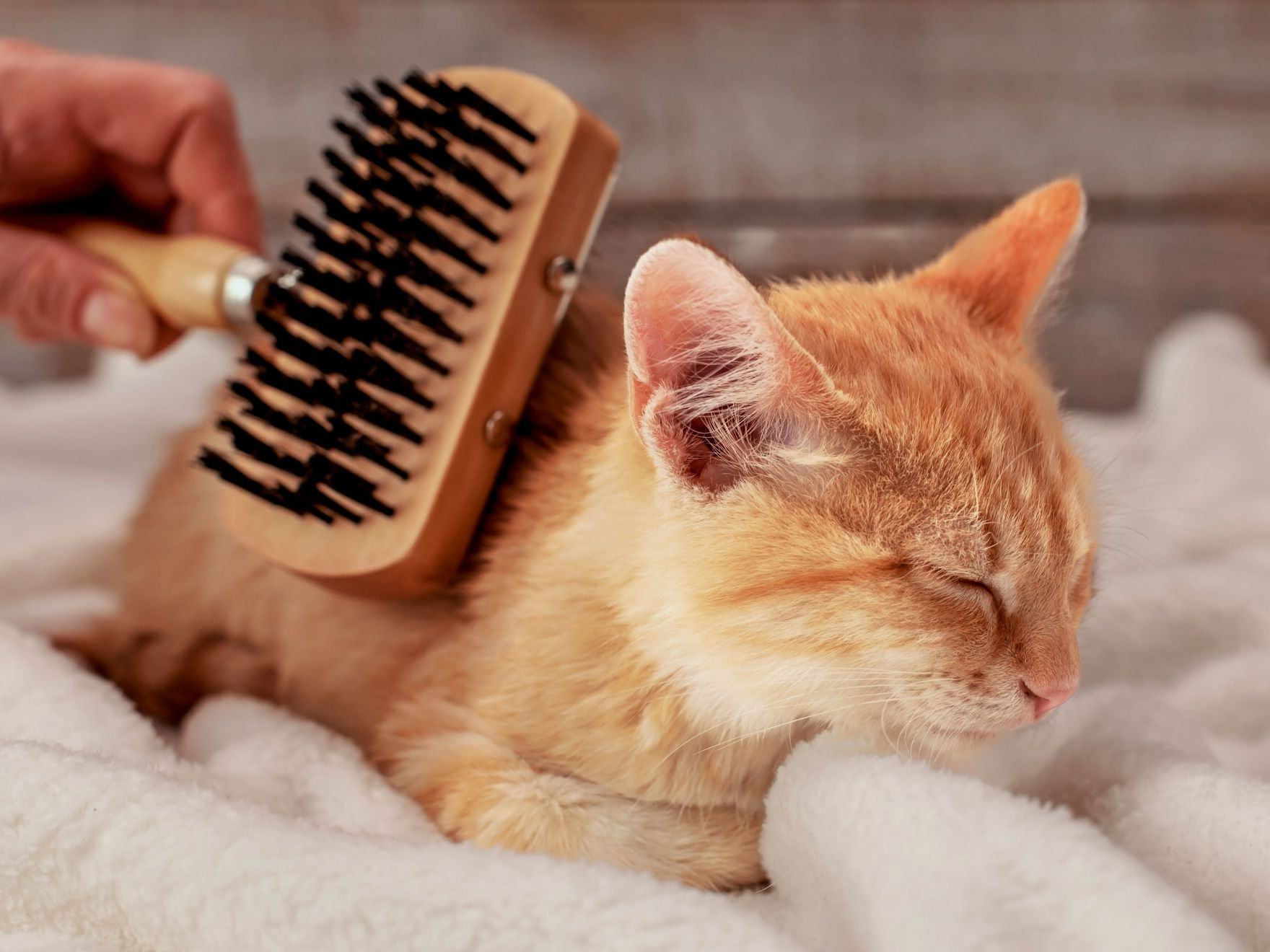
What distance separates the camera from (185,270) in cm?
89

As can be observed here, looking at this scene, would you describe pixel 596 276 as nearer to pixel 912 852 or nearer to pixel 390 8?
pixel 912 852

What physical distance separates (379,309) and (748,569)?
0.97ft

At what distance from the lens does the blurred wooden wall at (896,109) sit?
1.55 m

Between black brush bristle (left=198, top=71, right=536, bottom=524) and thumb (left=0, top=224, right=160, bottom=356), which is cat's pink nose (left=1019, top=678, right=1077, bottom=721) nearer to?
black brush bristle (left=198, top=71, right=536, bottom=524)

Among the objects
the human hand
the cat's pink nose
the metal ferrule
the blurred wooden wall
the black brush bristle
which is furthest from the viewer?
the blurred wooden wall

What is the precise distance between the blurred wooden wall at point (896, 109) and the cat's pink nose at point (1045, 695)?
98 cm

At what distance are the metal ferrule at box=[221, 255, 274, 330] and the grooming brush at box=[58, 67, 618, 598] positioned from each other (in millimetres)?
52

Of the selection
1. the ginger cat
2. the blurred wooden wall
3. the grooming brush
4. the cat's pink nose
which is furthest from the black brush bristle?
the blurred wooden wall

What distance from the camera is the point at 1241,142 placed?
1.55 m

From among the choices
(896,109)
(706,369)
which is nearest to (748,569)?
(706,369)

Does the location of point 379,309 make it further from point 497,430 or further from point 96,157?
point 96,157

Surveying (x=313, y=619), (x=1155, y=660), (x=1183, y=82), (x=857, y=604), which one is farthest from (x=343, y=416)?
(x=1183, y=82)

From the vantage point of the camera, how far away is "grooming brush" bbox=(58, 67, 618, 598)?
73 centimetres

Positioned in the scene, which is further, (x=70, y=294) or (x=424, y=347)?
(x=70, y=294)
